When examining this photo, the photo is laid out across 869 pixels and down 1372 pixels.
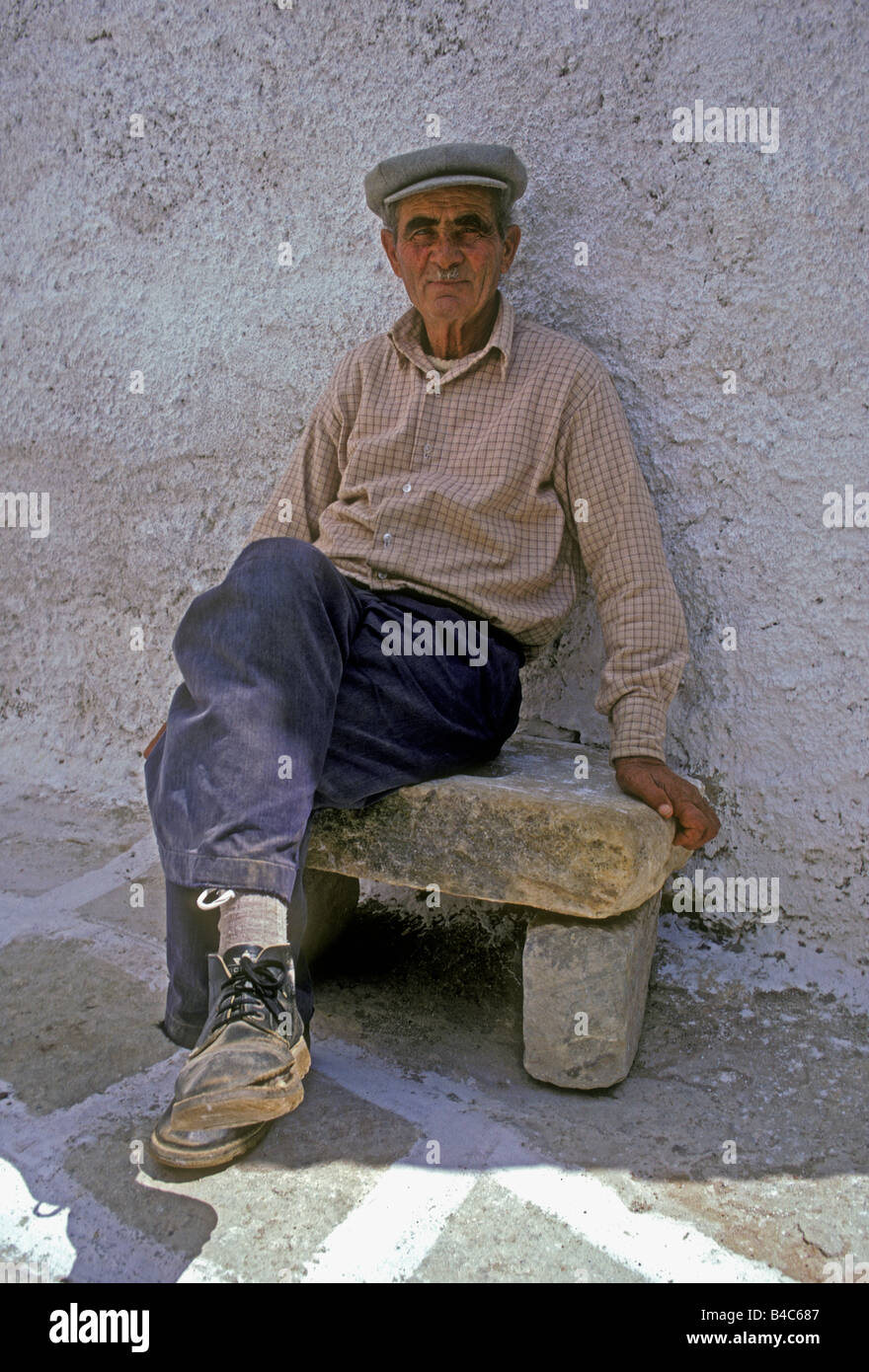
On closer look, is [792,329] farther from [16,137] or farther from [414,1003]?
[16,137]

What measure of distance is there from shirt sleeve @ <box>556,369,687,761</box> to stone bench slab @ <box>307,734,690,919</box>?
0.15m

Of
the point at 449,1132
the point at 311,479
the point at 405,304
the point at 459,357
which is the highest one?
the point at 405,304

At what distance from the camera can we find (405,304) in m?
2.50

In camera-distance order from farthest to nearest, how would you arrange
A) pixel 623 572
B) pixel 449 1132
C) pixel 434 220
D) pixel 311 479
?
pixel 311 479 < pixel 434 220 < pixel 623 572 < pixel 449 1132

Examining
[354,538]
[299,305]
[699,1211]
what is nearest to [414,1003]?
[699,1211]

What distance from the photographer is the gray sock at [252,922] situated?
151 cm

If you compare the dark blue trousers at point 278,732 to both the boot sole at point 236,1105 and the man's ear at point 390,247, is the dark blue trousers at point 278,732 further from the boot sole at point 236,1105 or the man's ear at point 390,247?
the man's ear at point 390,247

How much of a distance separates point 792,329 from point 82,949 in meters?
2.05

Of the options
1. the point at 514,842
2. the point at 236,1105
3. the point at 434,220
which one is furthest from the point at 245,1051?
the point at 434,220

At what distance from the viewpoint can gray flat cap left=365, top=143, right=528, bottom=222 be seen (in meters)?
2.07

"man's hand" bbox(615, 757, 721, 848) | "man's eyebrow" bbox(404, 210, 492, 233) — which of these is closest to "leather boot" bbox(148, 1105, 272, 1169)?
"man's hand" bbox(615, 757, 721, 848)

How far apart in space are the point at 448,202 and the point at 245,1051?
67.5 inches

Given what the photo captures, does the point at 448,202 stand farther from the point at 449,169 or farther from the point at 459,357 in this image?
the point at 459,357

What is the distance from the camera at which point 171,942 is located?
173 cm
